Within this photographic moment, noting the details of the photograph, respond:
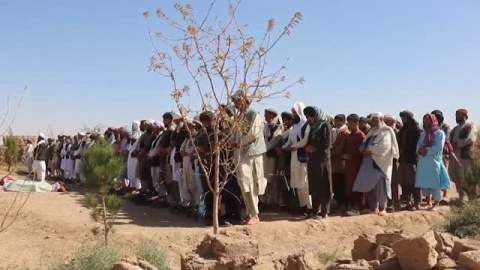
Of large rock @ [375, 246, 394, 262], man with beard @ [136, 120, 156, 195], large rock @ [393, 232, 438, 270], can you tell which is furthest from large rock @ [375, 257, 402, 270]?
man with beard @ [136, 120, 156, 195]

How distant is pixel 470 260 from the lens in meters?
4.23

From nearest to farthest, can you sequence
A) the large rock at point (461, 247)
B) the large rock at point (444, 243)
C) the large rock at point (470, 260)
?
the large rock at point (470, 260) < the large rock at point (461, 247) < the large rock at point (444, 243)

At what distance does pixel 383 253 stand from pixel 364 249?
1.18ft

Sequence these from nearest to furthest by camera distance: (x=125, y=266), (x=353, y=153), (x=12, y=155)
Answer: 1. (x=125, y=266)
2. (x=353, y=153)
3. (x=12, y=155)

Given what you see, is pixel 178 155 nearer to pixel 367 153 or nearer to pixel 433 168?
pixel 367 153

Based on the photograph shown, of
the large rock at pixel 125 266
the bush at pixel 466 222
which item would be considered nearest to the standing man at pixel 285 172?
the bush at pixel 466 222

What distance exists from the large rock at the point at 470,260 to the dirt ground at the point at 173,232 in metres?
1.77

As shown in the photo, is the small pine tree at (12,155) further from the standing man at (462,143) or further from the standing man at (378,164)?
the standing man at (462,143)

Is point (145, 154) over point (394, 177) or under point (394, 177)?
over

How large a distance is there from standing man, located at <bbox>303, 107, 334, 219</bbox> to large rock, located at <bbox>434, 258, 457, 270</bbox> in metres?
3.41

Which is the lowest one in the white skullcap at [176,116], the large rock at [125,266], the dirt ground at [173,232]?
the dirt ground at [173,232]

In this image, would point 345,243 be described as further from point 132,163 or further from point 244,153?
point 132,163

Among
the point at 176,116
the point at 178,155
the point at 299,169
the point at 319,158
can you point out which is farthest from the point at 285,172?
the point at 176,116

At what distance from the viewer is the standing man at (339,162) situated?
29.1 ft
